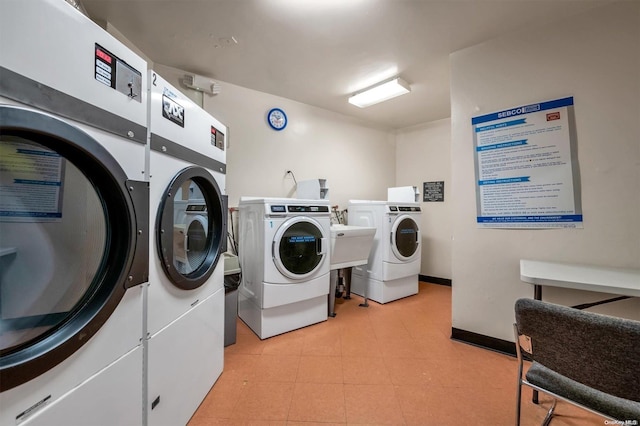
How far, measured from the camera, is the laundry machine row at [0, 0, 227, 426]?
25.4 inches

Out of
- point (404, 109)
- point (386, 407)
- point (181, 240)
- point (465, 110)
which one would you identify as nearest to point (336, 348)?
point (386, 407)

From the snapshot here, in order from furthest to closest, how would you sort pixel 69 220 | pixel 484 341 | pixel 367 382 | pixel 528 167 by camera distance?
pixel 484 341, pixel 528 167, pixel 367 382, pixel 69 220

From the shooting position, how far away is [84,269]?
84cm

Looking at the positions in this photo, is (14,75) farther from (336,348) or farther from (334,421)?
(336,348)

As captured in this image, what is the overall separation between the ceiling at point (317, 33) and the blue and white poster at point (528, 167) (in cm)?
69

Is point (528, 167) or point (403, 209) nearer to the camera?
point (528, 167)

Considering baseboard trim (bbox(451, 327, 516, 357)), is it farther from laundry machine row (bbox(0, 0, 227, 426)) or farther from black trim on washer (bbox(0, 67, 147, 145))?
black trim on washer (bbox(0, 67, 147, 145))

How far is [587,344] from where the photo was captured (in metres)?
0.86

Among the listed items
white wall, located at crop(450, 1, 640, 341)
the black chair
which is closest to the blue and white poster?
white wall, located at crop(450, 1, 640, 341)

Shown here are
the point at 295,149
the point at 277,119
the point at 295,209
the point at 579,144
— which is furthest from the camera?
the point at 295,149

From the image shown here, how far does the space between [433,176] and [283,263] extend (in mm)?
3020

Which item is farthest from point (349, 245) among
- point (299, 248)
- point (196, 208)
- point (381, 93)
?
point (381, 93)

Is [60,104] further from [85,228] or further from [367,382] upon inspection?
[367,382]

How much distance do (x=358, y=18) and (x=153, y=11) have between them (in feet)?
4.84
